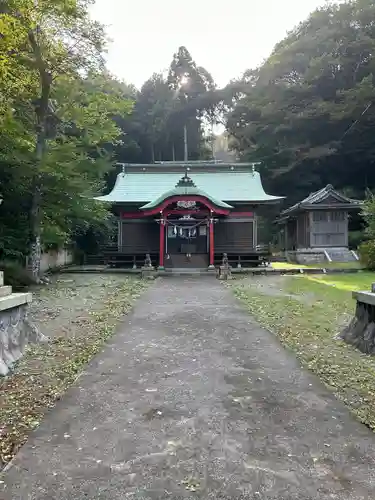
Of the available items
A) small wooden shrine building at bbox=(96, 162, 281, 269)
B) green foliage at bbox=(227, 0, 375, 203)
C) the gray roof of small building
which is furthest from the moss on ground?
green foliage at bbox=(227, 0, 375, 203)

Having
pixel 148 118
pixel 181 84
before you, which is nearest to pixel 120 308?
pixel 148 118

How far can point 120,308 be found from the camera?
28.8 ft

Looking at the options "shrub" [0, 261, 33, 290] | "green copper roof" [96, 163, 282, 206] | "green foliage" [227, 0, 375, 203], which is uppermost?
"green foliage" [227, 0, 375, 203]

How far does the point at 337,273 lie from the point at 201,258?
651 centimetres

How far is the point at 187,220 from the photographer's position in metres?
20.6

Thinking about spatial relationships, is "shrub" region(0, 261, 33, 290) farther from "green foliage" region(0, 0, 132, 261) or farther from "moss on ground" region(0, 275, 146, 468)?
"moss on ground" region(0, 275, 146, 468)

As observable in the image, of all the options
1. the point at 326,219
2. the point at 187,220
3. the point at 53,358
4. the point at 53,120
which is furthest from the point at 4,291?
the point at 326,219

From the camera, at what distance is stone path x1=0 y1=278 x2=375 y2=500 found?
2.39 meters

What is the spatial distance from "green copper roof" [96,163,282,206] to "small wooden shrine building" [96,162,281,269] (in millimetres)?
Result: 46

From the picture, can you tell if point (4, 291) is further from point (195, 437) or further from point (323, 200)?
point (323, 200)

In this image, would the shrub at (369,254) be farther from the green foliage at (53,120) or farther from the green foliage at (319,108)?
the green foliage at (319,108)

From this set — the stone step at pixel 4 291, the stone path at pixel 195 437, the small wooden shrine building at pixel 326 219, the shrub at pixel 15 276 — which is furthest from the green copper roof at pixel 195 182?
the stone path at pixel 195 437

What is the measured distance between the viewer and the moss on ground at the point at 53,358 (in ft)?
10.9

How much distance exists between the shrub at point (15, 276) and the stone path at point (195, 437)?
7.90 meters
